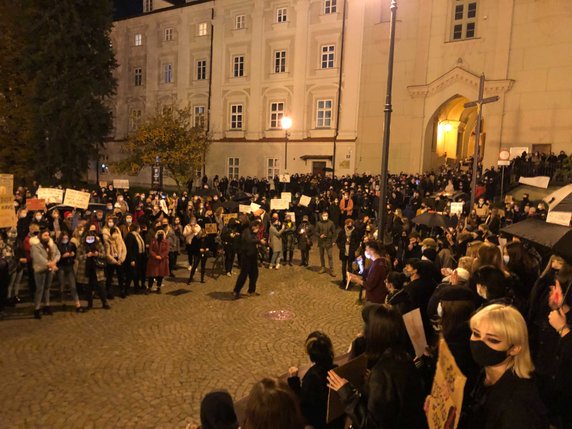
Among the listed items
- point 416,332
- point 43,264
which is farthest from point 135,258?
point 416,332

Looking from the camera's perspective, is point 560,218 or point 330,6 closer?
point 560,218

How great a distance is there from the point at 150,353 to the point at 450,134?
31.8 meters

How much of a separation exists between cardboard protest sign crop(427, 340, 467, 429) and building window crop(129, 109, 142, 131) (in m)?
43.0

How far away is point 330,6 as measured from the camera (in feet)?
111

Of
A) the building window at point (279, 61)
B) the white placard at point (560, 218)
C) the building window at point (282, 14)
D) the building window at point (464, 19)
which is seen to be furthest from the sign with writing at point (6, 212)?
the building window at point (282, 14)

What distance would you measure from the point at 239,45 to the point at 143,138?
523 inches

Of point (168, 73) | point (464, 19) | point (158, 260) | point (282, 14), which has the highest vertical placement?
point (282, 14)

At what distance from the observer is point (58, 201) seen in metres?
17.3

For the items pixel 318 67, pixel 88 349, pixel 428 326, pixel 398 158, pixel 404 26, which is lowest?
pixel 88 349

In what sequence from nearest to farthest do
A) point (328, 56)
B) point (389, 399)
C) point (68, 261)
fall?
point (389, 399), point (68, 261), point (328, 56)

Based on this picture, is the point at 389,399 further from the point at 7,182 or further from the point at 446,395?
the point at 7,182

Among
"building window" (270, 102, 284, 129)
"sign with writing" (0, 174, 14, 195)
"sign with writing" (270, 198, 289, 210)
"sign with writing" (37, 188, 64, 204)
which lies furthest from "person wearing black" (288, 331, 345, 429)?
"building window" (270, 102, 284, 129)

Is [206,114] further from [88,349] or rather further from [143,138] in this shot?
[88,349]

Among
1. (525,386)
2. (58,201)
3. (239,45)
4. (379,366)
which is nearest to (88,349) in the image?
(379,366)
